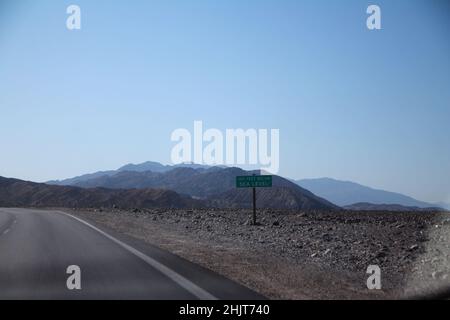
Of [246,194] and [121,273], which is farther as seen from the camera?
[246,194]

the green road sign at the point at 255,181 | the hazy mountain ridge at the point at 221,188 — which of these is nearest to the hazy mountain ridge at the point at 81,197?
the hazy mountain ridge at the point at 221,188

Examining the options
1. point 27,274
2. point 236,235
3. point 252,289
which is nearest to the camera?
point 252,289

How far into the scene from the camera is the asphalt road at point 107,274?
1031 cm

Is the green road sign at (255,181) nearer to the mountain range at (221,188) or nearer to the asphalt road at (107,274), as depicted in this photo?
the asphalt road at (107,274)

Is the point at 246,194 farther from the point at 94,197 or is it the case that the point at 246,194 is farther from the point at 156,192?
the point at 94,197

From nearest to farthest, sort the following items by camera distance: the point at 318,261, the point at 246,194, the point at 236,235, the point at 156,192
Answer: the point at 318,261 < the point at 236,235 < the point at 156,192 < the point at 246,194

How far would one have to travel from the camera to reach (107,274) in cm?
1273

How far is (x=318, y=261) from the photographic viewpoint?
17.4 meters

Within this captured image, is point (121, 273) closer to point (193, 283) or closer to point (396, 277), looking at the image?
point (193, 283)

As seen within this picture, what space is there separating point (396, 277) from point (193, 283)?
5.76 meters

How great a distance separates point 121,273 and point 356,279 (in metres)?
5.20

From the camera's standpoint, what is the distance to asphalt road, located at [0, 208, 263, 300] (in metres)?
10.3

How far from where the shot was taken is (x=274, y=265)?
1488 cm
